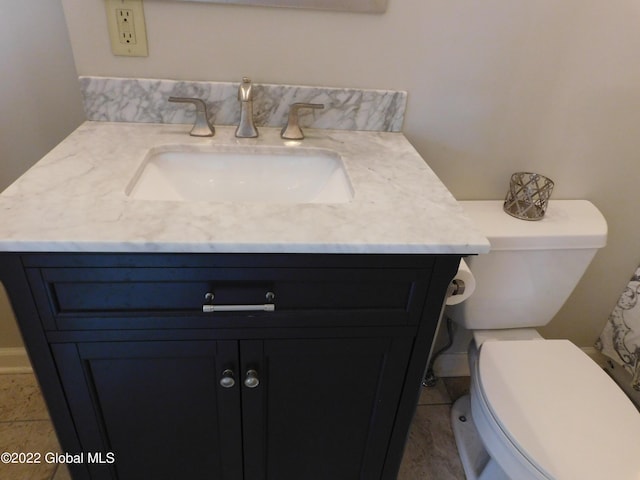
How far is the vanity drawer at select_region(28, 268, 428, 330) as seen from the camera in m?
0.73

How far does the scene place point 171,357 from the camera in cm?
83

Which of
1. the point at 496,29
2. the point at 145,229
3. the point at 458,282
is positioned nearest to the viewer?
the point at 145,229

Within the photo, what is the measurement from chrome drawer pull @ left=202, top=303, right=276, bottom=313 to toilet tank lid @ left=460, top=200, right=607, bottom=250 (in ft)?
2.01

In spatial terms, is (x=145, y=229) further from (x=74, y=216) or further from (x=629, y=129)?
(x=629, y=129)

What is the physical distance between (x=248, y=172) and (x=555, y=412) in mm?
944

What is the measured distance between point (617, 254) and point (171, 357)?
1.47 meters

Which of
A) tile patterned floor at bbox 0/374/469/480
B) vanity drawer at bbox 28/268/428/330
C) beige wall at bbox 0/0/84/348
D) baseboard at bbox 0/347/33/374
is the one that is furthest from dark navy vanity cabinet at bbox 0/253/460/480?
baseboard at bbox 0/347/33/374

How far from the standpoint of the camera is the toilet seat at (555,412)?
3.12ft

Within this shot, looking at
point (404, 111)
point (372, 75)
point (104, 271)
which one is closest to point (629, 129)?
point (404, 111)

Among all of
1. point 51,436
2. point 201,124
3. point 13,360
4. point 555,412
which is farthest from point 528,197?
point 13,360

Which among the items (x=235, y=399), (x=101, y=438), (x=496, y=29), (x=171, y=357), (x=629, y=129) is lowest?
(x=101, y=438)

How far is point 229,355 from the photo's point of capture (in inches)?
33.0

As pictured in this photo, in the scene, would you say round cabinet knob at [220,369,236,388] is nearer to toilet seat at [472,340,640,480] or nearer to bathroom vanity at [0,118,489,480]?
bathroom vanity at [0,118,489,480]

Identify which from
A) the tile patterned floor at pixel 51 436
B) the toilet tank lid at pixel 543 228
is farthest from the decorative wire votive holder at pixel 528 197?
the tile patterned floor at pixel 51 436
